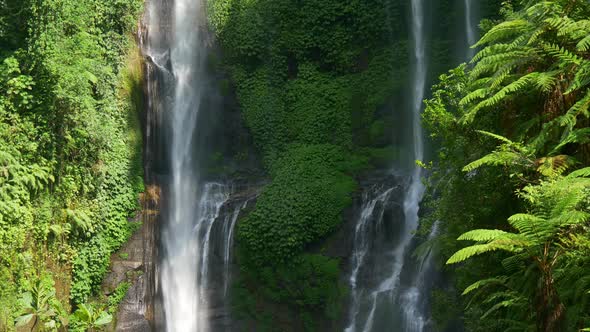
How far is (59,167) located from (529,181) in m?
12.2

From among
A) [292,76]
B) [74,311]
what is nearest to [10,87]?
[74,311]

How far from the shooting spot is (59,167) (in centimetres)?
1680

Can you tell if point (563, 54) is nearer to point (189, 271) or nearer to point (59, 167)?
point (59, 167)

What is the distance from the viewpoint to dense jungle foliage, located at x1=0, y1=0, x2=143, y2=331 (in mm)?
15398

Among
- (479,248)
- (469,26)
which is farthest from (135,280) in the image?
(479,248)

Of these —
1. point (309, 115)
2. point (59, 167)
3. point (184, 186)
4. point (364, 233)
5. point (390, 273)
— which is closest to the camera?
point (390, 273)

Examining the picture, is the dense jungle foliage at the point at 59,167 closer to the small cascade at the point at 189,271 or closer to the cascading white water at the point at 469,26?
the small cascade at the point at 189,271

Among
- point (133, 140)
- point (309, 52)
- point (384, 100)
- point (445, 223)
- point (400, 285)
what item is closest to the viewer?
point (445, 223)

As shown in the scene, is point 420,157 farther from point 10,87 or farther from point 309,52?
point 10,87

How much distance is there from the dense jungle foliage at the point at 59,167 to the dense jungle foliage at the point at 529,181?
9377 mm

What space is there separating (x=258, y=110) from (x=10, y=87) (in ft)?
23.9

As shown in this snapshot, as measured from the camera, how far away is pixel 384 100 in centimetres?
2033

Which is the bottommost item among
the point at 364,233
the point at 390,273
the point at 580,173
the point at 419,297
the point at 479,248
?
the point at 419,297

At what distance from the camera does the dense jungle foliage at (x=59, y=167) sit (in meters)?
15.4
